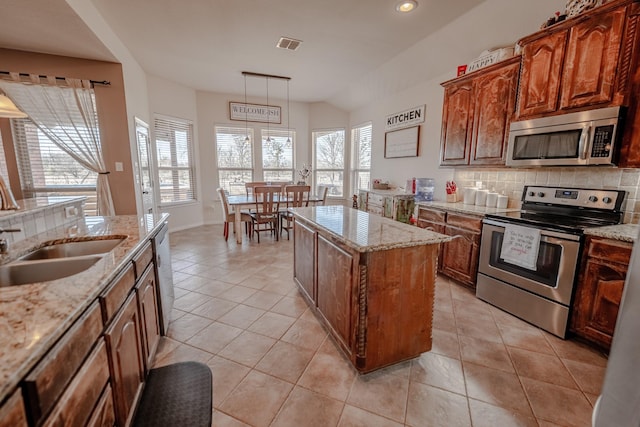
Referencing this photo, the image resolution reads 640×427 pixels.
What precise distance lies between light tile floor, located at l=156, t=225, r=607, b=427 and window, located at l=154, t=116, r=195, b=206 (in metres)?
3.37

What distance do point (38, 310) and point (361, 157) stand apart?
5.57 meters

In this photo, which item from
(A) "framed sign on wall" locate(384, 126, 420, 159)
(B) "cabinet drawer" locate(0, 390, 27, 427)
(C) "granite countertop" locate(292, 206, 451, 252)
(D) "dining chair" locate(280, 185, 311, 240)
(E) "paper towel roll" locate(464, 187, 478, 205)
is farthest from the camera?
(D) "dining chair" locate(280, 185, 311, 240)

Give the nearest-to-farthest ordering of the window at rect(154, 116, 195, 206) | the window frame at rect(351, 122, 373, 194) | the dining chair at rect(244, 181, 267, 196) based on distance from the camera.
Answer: the window at rect(154, 116, 195, 206), the dining chair at rect(244, 181, 267, 196), the window frame at rect(351, 122, 373, 194)

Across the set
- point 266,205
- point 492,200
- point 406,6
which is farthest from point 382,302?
point 266,205

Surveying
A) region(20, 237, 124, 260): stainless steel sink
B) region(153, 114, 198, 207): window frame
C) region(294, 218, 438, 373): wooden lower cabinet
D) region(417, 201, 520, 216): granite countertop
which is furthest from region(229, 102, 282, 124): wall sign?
region(294, 218, 438, 373): wooden lower cabinet

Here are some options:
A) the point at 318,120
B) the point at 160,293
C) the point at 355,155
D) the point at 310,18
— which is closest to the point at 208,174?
the point at 318,120

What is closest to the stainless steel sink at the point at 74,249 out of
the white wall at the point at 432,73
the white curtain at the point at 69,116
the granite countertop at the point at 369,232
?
the granite countertop at the point at 369,232

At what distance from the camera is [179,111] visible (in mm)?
5246

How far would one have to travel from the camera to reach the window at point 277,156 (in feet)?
20.6

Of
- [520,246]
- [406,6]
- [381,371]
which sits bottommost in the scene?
[381,371]

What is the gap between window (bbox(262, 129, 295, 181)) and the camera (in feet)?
20.6

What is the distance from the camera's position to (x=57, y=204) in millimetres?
1891

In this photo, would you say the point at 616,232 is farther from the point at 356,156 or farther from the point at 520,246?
the point at 356,156

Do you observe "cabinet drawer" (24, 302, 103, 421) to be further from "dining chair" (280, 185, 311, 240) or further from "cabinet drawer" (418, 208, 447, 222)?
"dining chair" (280, 185, 311, 240)
